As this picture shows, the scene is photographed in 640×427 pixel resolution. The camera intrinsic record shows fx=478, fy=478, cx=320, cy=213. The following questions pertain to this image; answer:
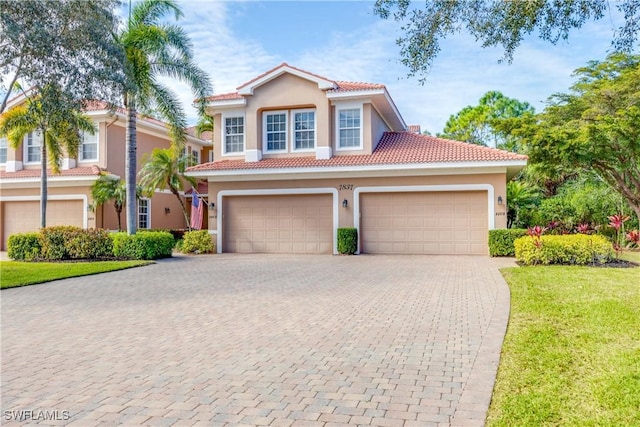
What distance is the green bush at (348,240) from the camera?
712 inches

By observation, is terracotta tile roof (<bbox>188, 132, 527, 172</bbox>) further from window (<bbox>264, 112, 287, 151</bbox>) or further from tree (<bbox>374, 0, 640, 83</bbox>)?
tree (<bbox>374, 0, 640, 83</bbox>)

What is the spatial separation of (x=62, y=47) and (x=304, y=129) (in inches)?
409

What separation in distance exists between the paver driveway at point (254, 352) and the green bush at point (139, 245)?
5686mm

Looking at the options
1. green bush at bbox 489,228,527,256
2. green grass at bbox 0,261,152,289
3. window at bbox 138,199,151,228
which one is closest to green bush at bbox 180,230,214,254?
green grass at bbox 0,261,152,289

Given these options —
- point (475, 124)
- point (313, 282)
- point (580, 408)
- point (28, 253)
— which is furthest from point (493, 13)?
point (475, 124)

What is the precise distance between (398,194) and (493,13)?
38.2ft

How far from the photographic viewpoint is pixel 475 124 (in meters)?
43.3

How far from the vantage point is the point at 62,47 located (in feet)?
37.8

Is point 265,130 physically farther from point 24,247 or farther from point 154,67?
point 24,247

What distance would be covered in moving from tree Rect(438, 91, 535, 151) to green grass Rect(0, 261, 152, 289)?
112 feet

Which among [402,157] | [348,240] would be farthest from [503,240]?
[348,240]

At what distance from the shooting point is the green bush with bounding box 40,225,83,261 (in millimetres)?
16625

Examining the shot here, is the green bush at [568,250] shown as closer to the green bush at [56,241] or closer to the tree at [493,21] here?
the tree at [493,21]

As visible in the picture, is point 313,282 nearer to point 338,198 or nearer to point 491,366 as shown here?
point 491,366
